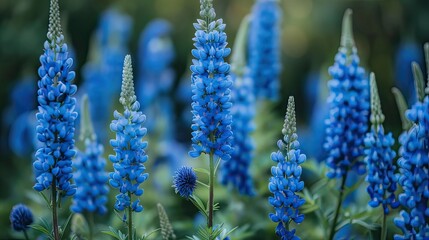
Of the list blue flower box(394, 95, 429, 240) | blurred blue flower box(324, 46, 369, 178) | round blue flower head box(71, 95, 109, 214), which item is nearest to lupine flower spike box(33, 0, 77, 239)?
round blue flower head box(71, 95, 109, 214)

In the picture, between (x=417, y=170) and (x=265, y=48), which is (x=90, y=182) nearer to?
(x=417, y=170)

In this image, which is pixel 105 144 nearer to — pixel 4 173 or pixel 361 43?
pixel 4 173

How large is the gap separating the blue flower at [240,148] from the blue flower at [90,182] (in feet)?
4.31

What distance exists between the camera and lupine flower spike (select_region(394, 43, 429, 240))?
3.41m

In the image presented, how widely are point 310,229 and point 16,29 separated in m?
5.62

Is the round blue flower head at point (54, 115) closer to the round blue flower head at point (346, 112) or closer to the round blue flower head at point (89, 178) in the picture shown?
the round blue flower head at point (89, 178)

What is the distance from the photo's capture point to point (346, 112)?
4.01m

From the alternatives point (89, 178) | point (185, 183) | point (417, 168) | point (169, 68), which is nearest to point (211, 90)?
point (185, 183)

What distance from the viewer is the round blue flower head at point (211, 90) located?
3.49 m

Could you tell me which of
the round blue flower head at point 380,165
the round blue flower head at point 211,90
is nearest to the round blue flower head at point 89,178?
the round blue flower head at point 211,90

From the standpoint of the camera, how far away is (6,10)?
9.11 meters

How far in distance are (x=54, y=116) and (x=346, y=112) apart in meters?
1.82

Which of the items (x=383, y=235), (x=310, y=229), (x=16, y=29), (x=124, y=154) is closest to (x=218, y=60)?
(x=124, y=154)

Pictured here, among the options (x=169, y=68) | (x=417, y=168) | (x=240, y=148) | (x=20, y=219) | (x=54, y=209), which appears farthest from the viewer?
(x=169, y=68)
